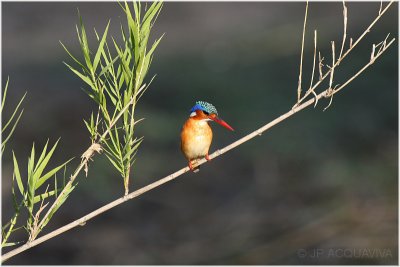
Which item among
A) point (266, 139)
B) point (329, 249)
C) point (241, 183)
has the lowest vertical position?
point (329, 249)

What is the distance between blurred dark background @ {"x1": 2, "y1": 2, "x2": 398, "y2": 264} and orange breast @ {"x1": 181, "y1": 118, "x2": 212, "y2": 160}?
11.3 feet

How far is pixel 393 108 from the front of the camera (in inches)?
342

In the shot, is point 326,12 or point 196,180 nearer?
point 196,180

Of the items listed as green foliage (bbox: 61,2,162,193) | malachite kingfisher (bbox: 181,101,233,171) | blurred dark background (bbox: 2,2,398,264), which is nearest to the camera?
green foliage (bbox: 61,2,162,193)

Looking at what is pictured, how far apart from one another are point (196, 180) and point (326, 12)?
18.8ft

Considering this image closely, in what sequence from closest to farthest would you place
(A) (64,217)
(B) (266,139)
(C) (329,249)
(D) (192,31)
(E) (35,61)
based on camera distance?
(C) (329,249) < (A) (64,217) < (B) (266,139) < (E) (35,61) < (D) (192,31)

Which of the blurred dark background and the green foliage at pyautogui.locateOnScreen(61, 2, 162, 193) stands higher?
the blurred dark background

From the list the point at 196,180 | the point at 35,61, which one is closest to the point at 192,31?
the point at 35,61

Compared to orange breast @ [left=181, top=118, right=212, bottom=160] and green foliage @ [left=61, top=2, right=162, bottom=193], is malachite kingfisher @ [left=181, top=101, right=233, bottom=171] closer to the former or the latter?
orange breast @ [left=181, top=118, right=212, bottom=160]

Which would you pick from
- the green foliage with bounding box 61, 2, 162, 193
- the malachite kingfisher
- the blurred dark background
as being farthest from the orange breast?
the blurred dark background

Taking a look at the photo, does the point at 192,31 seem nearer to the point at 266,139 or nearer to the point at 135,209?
the point at 266,139

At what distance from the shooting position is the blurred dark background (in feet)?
21.5

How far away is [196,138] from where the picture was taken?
10.2 feet

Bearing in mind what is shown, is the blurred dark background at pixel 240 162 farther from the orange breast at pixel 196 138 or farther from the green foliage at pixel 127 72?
the green foliage at pixel 127 72
